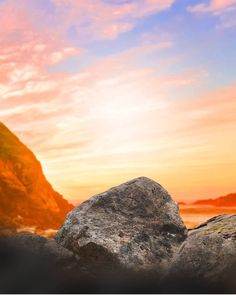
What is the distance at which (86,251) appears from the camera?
68.9 ft

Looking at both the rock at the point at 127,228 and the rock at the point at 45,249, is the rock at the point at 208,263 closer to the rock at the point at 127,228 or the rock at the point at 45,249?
the rock at the point at 127,228

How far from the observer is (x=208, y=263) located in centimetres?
1873

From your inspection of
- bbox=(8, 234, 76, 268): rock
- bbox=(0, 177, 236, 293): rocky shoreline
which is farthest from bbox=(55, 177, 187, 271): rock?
bbox=(8, 234, 76, 268): rock

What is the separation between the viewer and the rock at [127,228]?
68.2 feet

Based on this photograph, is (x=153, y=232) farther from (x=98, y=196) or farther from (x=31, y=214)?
(x=31, y=214)

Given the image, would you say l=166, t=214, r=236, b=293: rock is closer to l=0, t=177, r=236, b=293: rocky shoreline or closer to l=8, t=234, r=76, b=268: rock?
l=0, t=177, r=236, b=293: rocky shoreline

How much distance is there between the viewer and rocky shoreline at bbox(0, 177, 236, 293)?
1861cm

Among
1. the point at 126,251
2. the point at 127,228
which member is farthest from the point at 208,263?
the point at 127,228

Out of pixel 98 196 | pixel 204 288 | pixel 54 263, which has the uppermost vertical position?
pixel 98 196

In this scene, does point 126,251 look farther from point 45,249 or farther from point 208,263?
point 208,263

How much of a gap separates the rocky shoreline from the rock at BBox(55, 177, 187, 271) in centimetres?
4

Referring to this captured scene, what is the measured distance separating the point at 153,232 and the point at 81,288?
4712 millimetres

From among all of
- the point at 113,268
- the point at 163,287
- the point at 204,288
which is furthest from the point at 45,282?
the point at 204,288

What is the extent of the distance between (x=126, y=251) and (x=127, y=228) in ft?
3.88
